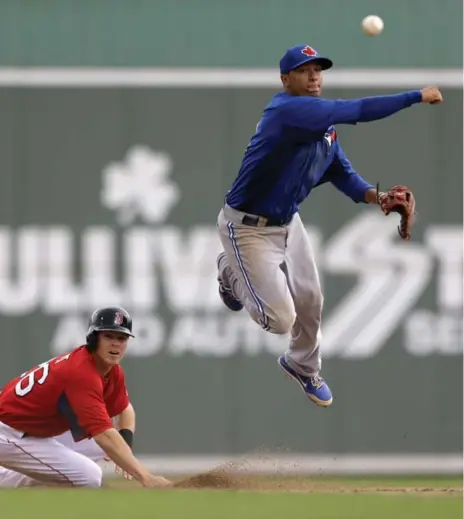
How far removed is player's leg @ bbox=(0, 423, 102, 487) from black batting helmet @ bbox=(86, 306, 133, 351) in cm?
70

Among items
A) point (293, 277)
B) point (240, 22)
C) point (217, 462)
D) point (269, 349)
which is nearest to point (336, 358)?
point (269, 349)

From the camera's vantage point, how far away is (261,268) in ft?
22.8

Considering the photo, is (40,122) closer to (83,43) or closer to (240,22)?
(83,43)

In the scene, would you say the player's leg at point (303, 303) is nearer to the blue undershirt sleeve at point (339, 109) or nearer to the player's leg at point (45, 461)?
the blue undershirt sleeve at point (339, 109)

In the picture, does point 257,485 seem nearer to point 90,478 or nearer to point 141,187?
point 90,478

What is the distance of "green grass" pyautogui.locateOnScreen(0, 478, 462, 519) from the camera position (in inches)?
212

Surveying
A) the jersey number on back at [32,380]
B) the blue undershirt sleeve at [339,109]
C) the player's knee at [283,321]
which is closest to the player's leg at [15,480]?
the jersey number on back at [32,380]

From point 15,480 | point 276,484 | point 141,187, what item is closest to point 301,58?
point 276,484

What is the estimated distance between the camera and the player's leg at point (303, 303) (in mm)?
7094

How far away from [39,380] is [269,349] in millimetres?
3266

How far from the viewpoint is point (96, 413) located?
22.2 feet

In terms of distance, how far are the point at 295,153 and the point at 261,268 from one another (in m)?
0.60

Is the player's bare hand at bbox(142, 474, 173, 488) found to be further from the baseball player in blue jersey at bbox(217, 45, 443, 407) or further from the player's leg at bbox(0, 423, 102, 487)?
the baseball player in blue jersey at bbox(217, 45, 443, 407)

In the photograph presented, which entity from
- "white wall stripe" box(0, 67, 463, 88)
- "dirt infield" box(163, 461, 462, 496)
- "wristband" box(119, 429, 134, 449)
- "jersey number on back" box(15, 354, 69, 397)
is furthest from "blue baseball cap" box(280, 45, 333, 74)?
"white wall stripe" box(0, 67, 463, 88)
